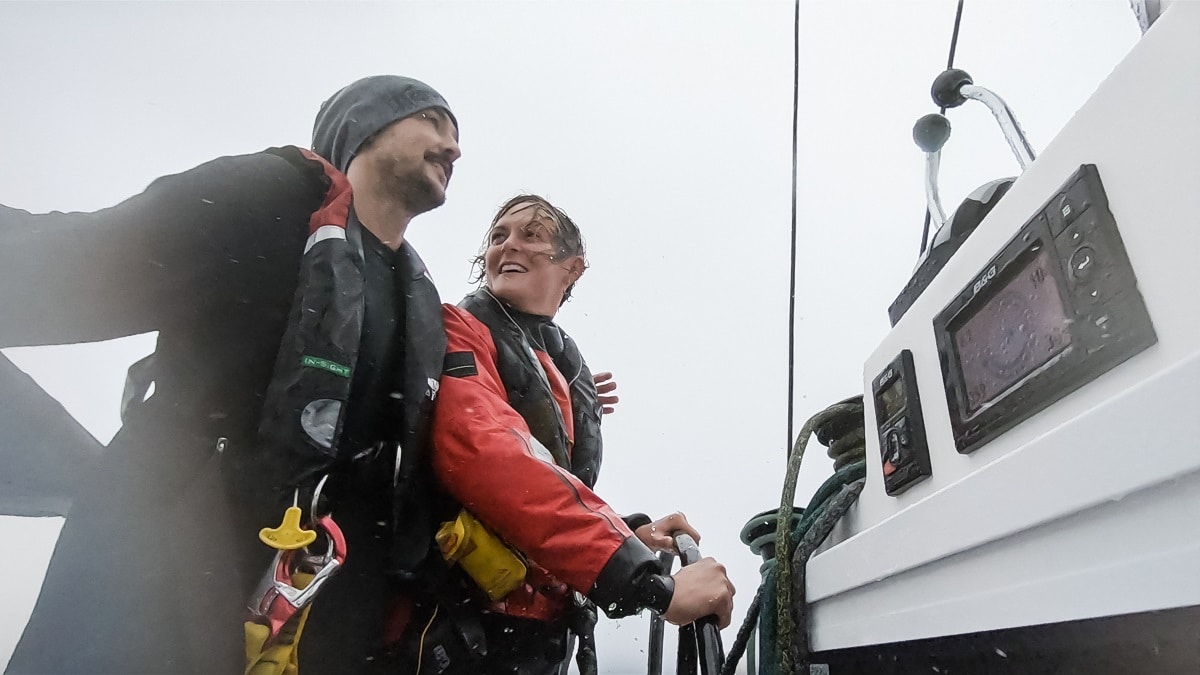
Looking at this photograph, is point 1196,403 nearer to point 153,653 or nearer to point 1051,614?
point 1051,614

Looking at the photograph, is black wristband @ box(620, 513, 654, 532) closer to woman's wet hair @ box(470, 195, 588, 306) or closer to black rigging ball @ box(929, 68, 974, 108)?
woman's wet hair @ box(470, 195, 588, 306)

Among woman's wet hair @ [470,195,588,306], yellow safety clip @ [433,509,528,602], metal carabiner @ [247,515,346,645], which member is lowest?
metal carabiner @ [247,515,346,645]

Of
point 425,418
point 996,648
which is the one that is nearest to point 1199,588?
point 996,648

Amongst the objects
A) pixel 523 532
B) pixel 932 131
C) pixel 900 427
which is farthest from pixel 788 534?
pixel 932 131

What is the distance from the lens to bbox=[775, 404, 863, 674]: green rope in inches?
32.5

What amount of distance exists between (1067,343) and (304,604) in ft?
2.70

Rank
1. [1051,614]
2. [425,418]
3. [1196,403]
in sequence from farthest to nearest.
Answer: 1. [425,418]
2. [1051,614]
3. [1196,403]

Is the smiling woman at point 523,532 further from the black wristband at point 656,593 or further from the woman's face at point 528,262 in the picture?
the woman's face at point 528,262

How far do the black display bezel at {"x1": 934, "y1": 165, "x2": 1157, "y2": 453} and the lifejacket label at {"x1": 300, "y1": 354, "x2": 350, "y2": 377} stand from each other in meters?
0.77

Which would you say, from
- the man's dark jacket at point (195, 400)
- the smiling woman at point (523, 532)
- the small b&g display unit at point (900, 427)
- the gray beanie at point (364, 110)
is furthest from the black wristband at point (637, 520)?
the gray beanie at point (364, 110)

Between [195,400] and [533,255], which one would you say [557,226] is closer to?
[533,255]

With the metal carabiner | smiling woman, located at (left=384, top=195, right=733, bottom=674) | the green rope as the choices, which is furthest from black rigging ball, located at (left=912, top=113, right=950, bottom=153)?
the metal carabiner

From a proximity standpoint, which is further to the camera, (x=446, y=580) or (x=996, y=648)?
(x=446, y=580)

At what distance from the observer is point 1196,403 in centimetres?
35
